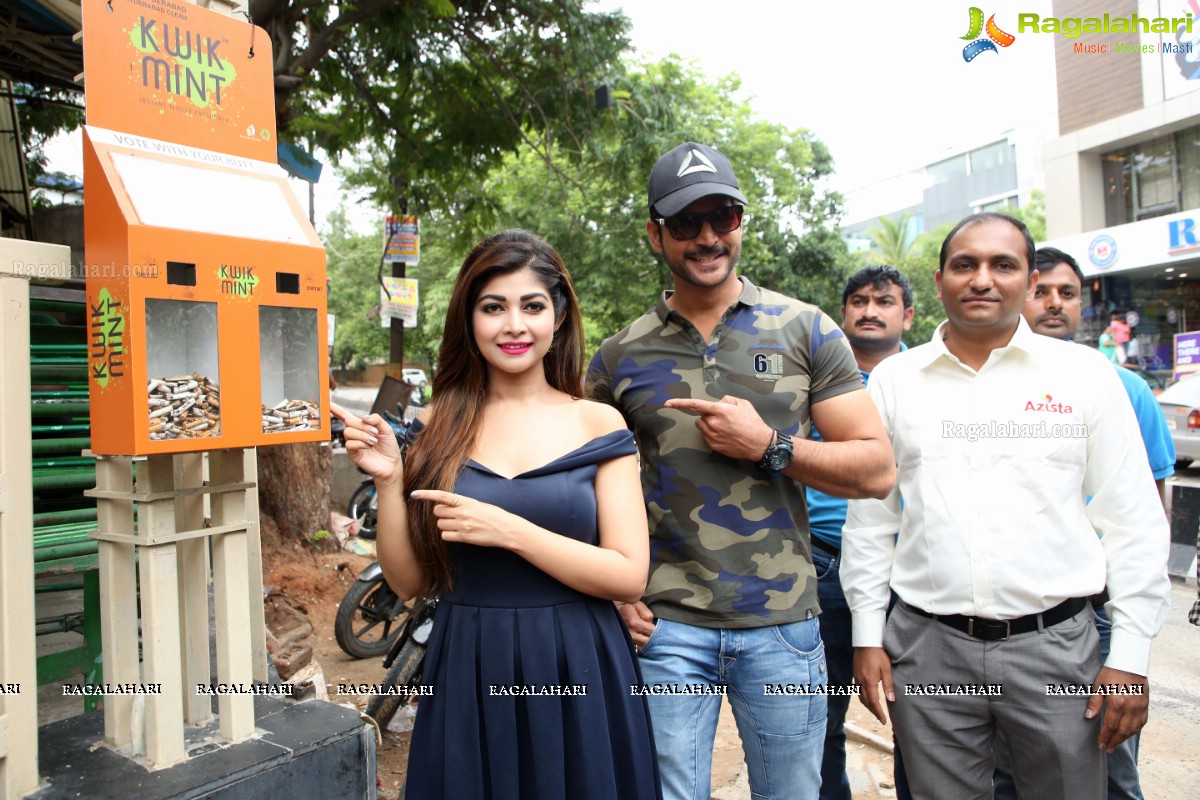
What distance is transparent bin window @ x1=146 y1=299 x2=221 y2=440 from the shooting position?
5.44 feet

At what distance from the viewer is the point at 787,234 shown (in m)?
18.0

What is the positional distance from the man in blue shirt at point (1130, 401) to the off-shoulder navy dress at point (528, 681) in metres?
1.52

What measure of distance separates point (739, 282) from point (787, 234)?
1645 cm

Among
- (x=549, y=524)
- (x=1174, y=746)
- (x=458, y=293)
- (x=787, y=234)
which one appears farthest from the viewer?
(x=787, y=234)

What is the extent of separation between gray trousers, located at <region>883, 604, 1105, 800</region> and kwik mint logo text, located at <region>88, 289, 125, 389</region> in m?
2.09

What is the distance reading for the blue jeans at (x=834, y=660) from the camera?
2867 millimetres

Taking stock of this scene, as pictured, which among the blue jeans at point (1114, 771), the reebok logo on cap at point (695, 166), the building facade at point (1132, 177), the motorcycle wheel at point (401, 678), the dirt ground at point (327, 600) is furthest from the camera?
the building facade at point (1132, 177)

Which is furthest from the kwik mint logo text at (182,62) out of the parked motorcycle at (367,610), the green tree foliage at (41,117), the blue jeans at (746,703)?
the green tree foliage at (41,117)

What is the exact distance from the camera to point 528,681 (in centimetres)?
178

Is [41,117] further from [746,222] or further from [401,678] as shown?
[746,222]

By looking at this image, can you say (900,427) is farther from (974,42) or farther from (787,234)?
(787,234)

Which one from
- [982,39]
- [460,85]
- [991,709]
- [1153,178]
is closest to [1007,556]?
[991,709]

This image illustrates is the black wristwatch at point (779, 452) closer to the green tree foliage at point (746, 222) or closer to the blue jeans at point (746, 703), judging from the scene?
the blue jeans at point (746, 703)

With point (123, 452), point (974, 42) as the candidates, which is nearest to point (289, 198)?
point (123, 452)
